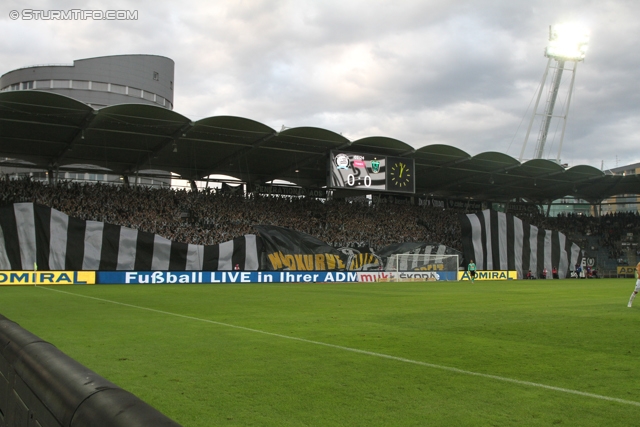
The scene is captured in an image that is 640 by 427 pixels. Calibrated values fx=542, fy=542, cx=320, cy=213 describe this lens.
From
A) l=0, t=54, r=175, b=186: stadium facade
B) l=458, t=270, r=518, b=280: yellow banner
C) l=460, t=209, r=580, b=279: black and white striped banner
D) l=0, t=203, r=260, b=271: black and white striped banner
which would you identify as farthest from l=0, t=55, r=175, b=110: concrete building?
l=458, t=270, r=518, b=280: yellow banner

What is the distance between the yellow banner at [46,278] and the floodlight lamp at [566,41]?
5497 cm

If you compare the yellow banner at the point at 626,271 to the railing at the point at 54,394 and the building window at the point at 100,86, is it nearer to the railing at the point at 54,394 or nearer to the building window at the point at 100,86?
the building window at the point at 100,86

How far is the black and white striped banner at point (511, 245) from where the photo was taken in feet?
162

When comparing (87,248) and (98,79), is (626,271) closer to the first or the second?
(87,248)

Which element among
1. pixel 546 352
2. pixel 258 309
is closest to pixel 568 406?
pixel 546 352

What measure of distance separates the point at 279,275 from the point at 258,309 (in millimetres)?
21966

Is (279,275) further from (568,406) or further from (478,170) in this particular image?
(568,406)

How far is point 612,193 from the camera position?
63750 mm

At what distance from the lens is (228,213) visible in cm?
4550

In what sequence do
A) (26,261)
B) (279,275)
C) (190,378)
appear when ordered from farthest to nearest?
1. (279,275)
2. (26,261)
3. (190,378)

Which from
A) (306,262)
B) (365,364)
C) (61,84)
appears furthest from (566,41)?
(365,364)

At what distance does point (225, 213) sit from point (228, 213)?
0.25m

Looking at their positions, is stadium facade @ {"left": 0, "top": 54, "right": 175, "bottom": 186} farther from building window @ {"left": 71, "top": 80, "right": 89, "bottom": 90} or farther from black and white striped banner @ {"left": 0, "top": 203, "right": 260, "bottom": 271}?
black and white striped banner @ {"left": 0, "top": 203, "right": 260, "bottom": 271}

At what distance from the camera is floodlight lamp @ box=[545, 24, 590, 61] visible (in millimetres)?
61969
